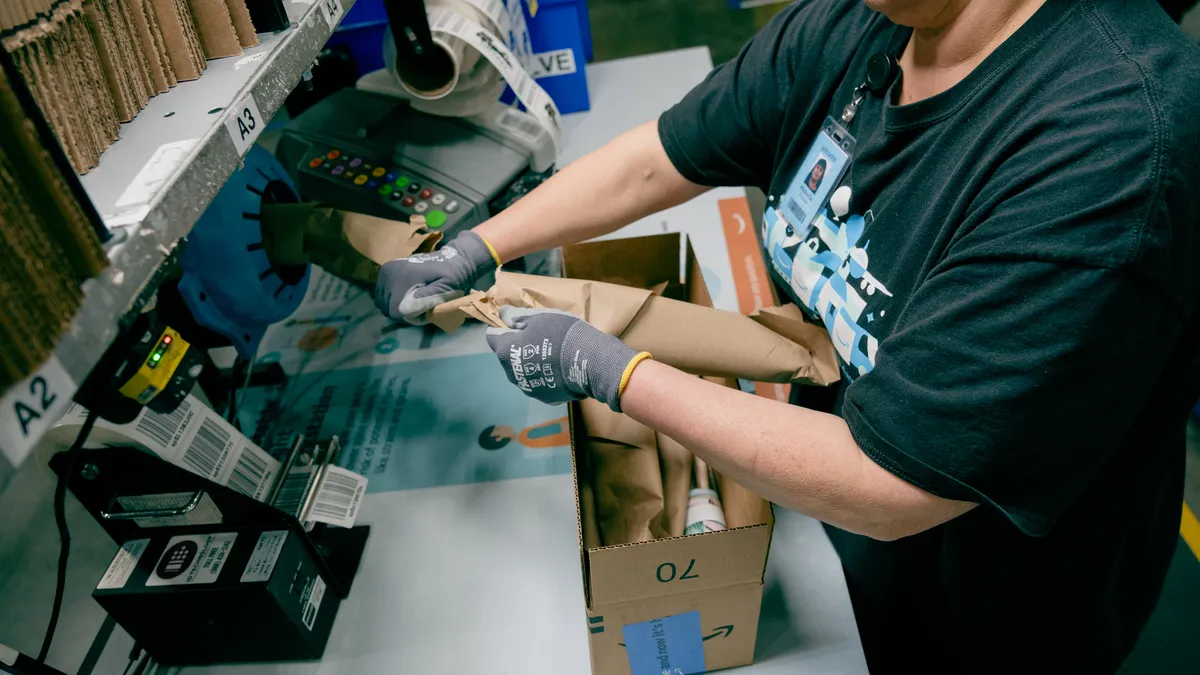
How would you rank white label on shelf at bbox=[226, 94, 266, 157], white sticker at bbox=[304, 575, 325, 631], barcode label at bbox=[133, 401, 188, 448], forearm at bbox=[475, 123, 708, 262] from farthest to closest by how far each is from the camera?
forearm at bbox=[475, 123, 708, 262] < white sticker at bbox=[304, 575, 325, 631] < barcode label at bbox=[133, 401, 188, 448] < white label on shelf at bbox=[226, 94, 266, 157]

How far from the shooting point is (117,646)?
902 millimetres

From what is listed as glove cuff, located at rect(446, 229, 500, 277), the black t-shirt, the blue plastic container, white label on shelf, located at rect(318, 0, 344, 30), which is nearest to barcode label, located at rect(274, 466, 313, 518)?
glove cuff, located at rect(446, 229, 500, 277)

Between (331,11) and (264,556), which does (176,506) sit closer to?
(264,556)

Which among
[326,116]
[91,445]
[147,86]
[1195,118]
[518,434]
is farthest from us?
[326,116]

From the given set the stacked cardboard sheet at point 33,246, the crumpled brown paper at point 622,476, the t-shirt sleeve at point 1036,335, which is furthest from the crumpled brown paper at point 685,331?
the stacked cardboard sheet at point 33,246

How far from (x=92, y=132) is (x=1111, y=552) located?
112 cm

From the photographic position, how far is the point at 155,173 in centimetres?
55

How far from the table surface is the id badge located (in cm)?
38

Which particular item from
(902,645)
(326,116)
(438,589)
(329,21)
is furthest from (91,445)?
(902,645)

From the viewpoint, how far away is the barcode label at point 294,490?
0.92 m

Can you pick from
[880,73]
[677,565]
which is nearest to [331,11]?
[880,73]

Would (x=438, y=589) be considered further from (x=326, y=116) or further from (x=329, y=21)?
(x=326, y=116)

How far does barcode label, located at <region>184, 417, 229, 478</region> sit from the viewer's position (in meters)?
0.82

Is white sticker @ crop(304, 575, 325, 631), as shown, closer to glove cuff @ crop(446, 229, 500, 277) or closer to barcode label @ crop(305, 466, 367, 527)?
barcode label @ crop(305, 466, 367, 527)
